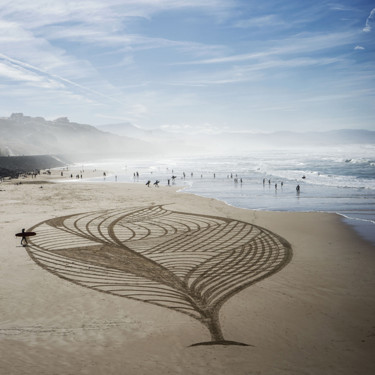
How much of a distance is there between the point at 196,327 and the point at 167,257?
672 cm

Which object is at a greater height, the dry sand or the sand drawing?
the sand drawing

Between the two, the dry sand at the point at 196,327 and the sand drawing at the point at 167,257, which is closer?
the dry sand at the point at 196,327

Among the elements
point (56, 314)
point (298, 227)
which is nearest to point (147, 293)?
point (56, 314)

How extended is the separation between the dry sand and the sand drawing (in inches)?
19.2

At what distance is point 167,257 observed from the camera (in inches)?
637

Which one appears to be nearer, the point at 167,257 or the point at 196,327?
the point at 196,327

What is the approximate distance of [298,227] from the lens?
22562 millimetres

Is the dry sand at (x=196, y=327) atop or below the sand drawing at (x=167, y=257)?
below

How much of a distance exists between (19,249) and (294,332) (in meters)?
14.8

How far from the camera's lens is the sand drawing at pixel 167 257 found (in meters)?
11.9

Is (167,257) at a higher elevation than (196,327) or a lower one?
higher

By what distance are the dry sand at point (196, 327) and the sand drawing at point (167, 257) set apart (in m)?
0.49

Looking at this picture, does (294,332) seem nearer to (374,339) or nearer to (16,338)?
(374,339)

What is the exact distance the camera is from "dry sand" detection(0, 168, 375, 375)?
793 cm
